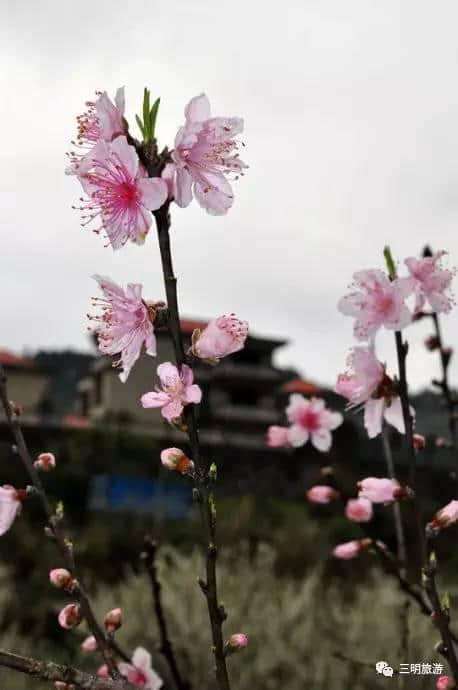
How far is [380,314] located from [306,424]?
47.9 inches

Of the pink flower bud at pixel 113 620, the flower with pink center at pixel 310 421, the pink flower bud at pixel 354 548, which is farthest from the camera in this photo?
the flower with pink center at pixel 310 421

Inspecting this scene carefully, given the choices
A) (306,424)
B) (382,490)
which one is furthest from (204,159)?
(306,424)

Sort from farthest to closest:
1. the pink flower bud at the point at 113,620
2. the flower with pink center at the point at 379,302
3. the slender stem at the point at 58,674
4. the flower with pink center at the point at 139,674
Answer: the flower with pink center at the point at 139,674, the pink flower bud at the point at 113,620, the flower with pink center at the point at 379,302, the slender stem at the point at 58,674

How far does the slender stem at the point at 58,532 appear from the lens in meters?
1.65

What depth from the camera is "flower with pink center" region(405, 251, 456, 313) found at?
1.74 m

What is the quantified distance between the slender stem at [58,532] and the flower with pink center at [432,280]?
2.68 ft

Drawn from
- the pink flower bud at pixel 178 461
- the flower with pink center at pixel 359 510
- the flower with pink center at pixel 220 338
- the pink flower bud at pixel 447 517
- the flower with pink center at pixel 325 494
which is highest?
the flower with pink center at pixel 220 338

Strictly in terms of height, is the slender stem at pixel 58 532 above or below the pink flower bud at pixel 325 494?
above

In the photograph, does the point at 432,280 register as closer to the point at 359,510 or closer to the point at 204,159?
the point at 204,159

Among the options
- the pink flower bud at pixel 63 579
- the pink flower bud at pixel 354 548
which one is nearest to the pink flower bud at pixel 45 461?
the pink flower bud at pixel 63 579

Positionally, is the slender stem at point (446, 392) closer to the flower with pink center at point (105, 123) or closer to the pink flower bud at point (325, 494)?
the pink flower bud at point (325, 494)

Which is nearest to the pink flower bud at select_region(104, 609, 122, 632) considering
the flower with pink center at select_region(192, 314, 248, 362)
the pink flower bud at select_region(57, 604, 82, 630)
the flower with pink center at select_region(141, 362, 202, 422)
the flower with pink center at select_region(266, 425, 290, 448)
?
the pink flower bud at select_region(57, 604, 82, 630)

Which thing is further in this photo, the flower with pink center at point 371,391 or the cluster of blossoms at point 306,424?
the cluster of blossoms at point 306,424

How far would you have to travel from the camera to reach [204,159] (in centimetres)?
158
